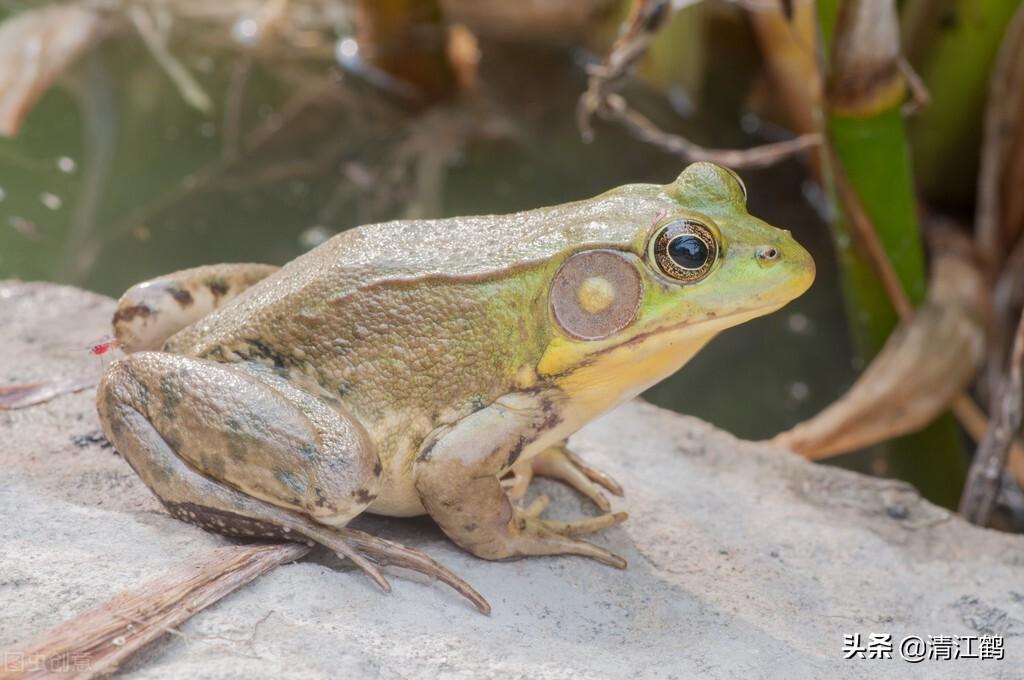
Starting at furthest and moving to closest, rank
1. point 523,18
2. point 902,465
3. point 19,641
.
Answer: point 523,18 → point 902,465 → point 19,641

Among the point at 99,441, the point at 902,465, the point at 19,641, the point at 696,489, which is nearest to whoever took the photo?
the point at 19,641

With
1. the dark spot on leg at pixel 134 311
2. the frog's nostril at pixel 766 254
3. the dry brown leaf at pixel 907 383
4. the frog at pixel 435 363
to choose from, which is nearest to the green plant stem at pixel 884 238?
the dry brown leaf at pixel 907 383

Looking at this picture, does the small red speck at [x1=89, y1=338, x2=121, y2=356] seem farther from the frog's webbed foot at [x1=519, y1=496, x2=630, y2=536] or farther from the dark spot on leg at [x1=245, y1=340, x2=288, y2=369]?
the frog's webbed foot at [x1=519, y1=496, x2=630, y2=536]

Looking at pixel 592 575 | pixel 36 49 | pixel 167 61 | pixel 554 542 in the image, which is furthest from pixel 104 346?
pixel 167 61

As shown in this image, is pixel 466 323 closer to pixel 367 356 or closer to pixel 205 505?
pixel 367 356

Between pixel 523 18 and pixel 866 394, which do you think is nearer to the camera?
pixel 866 394

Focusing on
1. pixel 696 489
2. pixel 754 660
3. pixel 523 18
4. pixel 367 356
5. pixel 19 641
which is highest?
pixel 523 18

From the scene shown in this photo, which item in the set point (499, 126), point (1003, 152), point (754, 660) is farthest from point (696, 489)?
point (499, 126)
